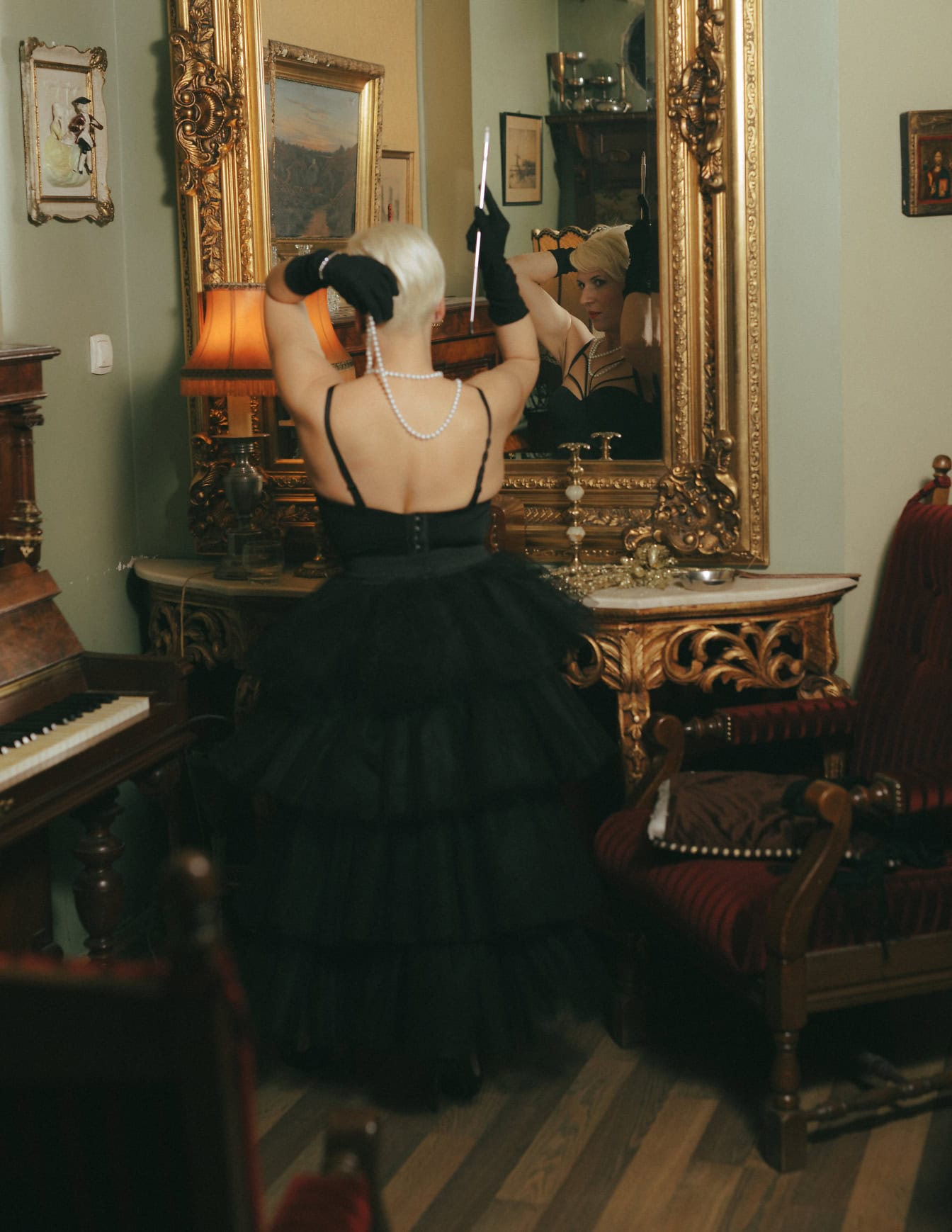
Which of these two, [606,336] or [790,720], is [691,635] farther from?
[606,336]

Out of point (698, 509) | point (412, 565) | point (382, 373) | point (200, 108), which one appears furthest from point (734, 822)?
point (200, 108)

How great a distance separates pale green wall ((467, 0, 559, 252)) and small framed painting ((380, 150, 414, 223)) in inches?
7.8

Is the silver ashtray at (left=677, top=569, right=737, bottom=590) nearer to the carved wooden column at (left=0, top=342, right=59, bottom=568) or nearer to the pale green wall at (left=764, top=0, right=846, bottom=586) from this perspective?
the pale green wall at (left=764, top=0, right=846, bottom=586)

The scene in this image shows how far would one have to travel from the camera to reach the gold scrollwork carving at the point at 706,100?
2975 mm

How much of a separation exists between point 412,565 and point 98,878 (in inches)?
36.0

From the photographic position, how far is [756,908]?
7.88 feet

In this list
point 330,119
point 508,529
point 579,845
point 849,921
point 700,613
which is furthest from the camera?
point 330,119

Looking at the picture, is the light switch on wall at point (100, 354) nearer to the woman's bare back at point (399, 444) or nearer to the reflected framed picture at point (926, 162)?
the woman's bare back at point (399, 444)

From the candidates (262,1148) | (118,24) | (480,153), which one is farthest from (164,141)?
(262,1148)

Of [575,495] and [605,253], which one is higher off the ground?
[605,253]

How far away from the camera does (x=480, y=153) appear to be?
10.5 feet

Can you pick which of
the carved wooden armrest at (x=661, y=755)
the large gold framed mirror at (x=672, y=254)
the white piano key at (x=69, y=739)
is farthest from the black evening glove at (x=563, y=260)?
the white piano key at (x=69, y=739)

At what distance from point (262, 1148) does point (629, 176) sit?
86.5 inches

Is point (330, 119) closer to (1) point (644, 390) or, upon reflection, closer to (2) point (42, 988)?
(1) point (644, 390)
